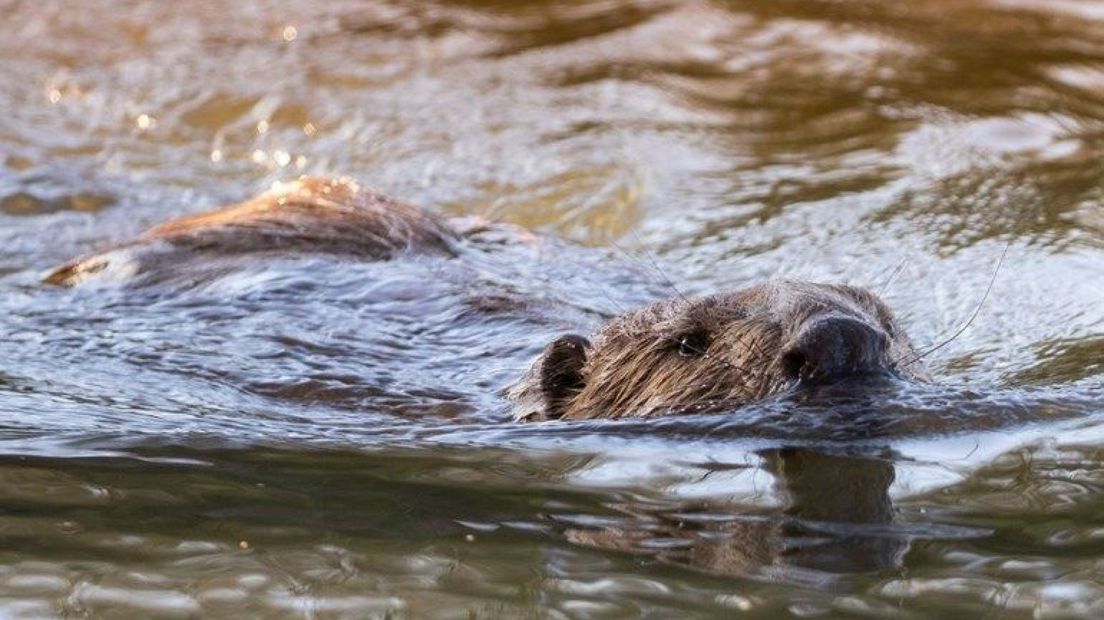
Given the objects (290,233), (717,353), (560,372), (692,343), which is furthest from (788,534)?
(290,233)

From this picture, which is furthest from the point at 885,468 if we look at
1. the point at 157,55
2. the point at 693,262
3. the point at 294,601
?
the point at 157,55

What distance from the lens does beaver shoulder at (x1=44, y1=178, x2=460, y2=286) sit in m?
5.46

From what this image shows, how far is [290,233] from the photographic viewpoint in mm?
5523

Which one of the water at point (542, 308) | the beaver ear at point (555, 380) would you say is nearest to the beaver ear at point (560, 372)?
the beaver ear at point (555, 380)

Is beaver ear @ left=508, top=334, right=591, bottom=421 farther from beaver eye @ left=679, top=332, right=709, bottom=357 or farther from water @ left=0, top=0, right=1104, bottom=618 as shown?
beaver eye @ left=679, top=332, right=709, bottom=357

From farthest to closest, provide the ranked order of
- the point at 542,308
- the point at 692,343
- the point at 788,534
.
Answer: the point at 542,308 < the point at 692,343 < the point at 788,534

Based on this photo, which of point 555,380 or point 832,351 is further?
point 555,380

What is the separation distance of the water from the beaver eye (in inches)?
11.7

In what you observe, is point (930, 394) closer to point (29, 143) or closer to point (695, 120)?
point (695, 120)

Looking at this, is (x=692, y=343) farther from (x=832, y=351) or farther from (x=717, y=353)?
(x=832, y=351)

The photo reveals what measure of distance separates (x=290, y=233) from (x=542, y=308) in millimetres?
895

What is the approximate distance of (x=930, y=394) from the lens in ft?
11.5

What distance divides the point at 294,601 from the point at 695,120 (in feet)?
17.9

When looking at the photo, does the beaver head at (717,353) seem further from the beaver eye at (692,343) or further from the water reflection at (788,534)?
the water reflection at (788,534)
